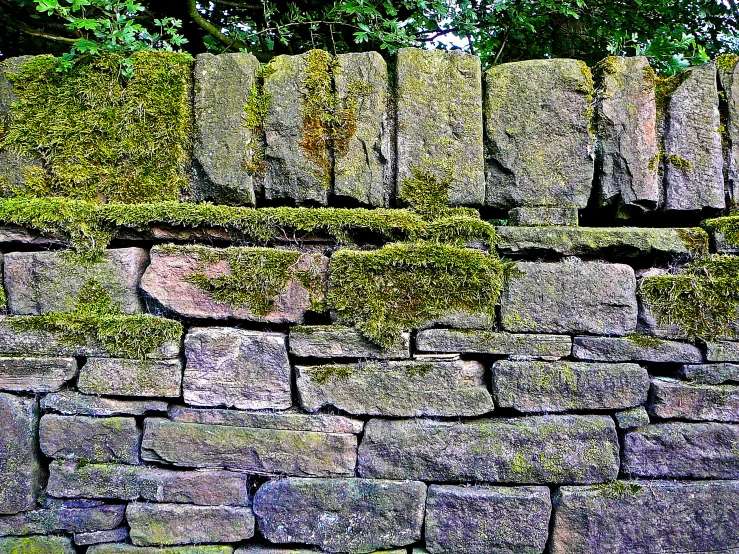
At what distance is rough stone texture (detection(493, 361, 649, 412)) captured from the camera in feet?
7.48

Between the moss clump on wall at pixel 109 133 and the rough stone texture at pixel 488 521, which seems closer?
the rough stone texture at pixel 488 521

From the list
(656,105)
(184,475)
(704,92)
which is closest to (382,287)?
(184,475)

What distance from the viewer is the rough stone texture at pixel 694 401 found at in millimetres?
2277

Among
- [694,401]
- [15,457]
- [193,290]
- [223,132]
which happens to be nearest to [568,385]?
[694,401]

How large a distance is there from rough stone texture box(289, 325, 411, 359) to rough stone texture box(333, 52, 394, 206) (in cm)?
56

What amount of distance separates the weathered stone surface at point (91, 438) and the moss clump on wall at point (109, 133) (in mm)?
938

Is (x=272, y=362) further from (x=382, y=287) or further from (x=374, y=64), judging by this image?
(x=374, y=64)

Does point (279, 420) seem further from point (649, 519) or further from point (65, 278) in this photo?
point (649, 519)

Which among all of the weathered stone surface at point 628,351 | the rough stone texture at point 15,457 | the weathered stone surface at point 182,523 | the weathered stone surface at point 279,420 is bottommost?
the weathered stone surface at point 182,523

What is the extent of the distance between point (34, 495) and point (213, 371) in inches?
36.1

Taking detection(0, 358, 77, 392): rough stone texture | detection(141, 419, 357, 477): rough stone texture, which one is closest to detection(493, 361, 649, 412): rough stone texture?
detection(141, 419, 357, 477): rough stone texture

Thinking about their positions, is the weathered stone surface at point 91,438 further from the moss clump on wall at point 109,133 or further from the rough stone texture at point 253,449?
the moss clump on wall at point 109,133

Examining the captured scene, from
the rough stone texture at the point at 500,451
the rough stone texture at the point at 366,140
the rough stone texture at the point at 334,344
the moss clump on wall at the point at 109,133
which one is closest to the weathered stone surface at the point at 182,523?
the rough stone texture at the point at 500,451

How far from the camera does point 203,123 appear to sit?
2.38 meters
